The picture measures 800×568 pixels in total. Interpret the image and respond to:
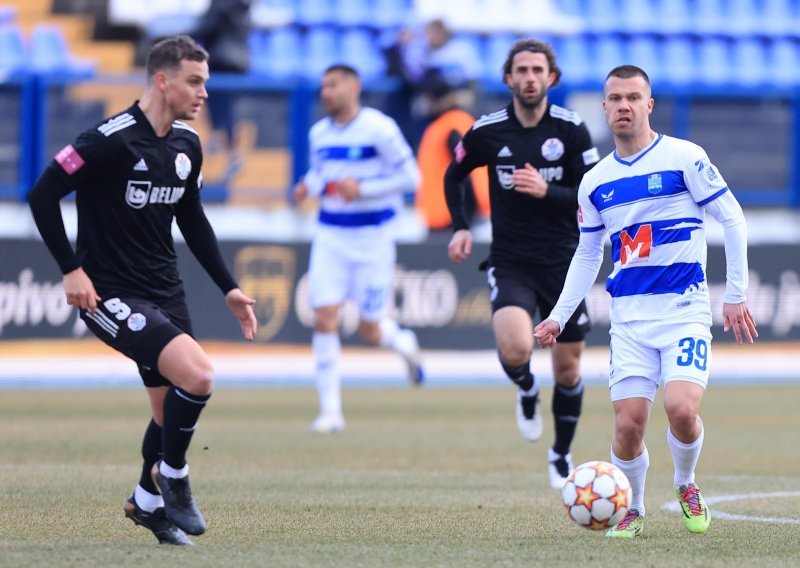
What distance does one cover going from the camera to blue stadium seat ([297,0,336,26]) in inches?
820

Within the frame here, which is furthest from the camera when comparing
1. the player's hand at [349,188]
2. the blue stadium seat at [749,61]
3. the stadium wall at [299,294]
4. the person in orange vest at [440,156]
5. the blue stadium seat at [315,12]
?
the blue stadium seat at [749,61]

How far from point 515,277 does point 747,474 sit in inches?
79.6

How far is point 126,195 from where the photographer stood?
20.2 feet

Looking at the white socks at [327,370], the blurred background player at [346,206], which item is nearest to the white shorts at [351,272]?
the blurred background player at [346,206]

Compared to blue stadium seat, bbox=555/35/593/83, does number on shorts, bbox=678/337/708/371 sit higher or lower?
lower

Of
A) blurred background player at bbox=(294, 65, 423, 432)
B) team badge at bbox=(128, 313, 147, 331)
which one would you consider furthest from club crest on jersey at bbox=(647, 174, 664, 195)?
Answer: blurred background player at bbox=(294, 65, 423, 432)

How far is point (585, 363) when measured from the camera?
17.0 m

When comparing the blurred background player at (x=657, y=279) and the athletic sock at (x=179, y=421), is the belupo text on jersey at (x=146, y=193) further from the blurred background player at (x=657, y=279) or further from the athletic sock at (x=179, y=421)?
the blurred background player at (x=657, y=279)

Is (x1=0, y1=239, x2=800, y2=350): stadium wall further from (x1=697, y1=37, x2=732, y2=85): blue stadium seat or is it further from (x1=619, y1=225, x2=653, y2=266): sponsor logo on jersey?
(x1=619, y1=225, x2=653, y2=266): sponsor logo on jersey

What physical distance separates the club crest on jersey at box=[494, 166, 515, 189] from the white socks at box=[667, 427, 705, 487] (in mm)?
2390

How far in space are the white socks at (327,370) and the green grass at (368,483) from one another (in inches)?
14.5

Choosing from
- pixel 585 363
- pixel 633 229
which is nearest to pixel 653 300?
pixel 633 229

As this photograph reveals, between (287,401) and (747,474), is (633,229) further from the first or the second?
(287,401)

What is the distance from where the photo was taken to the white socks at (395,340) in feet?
43.4
